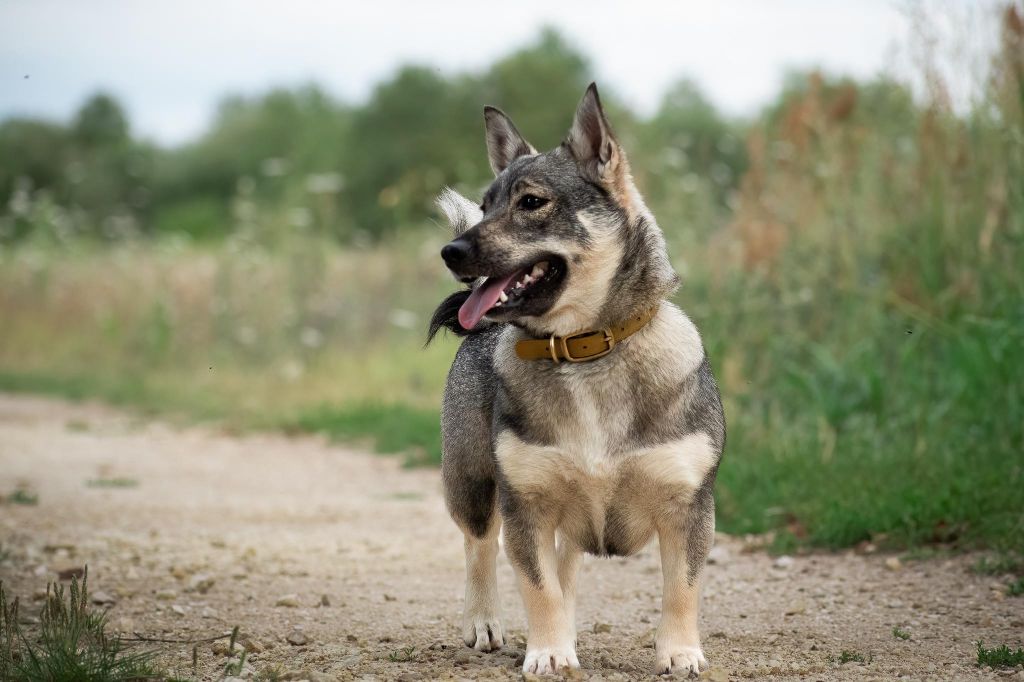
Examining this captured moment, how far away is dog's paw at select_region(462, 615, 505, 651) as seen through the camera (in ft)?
16.5

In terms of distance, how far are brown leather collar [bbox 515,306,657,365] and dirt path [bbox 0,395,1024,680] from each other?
3.82 feet

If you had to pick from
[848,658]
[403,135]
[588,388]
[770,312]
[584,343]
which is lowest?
[848,658]

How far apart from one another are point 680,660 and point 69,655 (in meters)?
2.11

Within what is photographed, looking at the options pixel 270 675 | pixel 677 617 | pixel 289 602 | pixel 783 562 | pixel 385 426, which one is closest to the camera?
pixel 270 675

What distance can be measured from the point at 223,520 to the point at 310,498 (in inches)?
38.3

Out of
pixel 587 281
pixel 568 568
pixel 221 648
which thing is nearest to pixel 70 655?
pixel 221 648

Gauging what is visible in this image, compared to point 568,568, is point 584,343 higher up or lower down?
higher up

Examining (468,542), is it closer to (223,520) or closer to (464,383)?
(464,383)

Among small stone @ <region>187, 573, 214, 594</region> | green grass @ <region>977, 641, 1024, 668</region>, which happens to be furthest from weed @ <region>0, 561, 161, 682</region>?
green grass @ <region>977, 641, 1024, 668</region>

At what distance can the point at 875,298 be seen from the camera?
9.00 m

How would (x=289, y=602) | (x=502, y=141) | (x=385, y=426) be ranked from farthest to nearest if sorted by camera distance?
Answer: (x=385, y=426) < (x=289, y=602) < (x=502, y=141)

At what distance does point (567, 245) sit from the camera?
4484mm

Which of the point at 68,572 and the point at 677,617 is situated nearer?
the point at 677,617

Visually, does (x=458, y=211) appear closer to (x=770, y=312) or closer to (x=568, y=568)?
(x=568, y=568)
